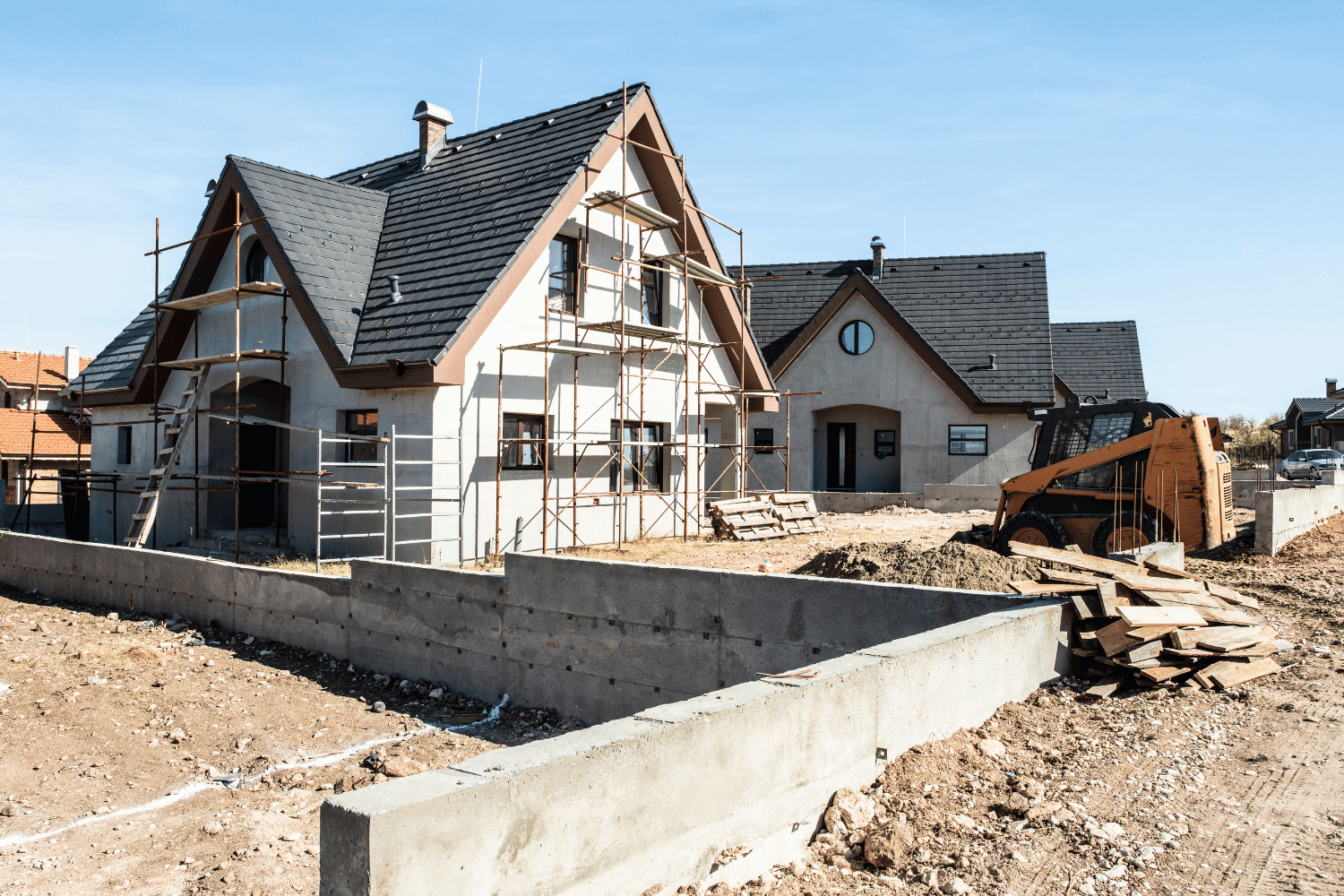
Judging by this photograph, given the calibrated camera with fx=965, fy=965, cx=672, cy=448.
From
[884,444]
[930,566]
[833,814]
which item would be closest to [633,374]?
[930,566]

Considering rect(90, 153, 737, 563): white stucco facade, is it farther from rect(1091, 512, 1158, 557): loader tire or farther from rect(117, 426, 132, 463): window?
rect(1091, 512, 1158, 557): loader tire

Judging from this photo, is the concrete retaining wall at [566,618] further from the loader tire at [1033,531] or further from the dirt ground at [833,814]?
the loader tire at [1033,531]

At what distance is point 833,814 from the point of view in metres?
4.91

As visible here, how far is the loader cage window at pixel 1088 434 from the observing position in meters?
13.6

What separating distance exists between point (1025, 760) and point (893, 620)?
2.23 m

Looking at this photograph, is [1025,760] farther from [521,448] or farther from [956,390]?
[956,390]

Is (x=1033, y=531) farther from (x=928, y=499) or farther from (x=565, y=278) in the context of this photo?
(x=928, y=499)

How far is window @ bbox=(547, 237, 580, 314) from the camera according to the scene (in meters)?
16.8

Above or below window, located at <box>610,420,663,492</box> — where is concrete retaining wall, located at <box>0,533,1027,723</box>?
below

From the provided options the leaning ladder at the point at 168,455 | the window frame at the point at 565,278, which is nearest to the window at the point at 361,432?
the leaning ladder at the point at 168,455

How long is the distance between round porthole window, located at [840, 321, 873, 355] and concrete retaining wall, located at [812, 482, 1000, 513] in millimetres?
4320

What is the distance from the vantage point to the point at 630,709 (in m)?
9.78

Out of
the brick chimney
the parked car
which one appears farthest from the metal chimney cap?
the parked car

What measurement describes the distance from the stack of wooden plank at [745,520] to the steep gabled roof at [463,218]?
6204 mm
